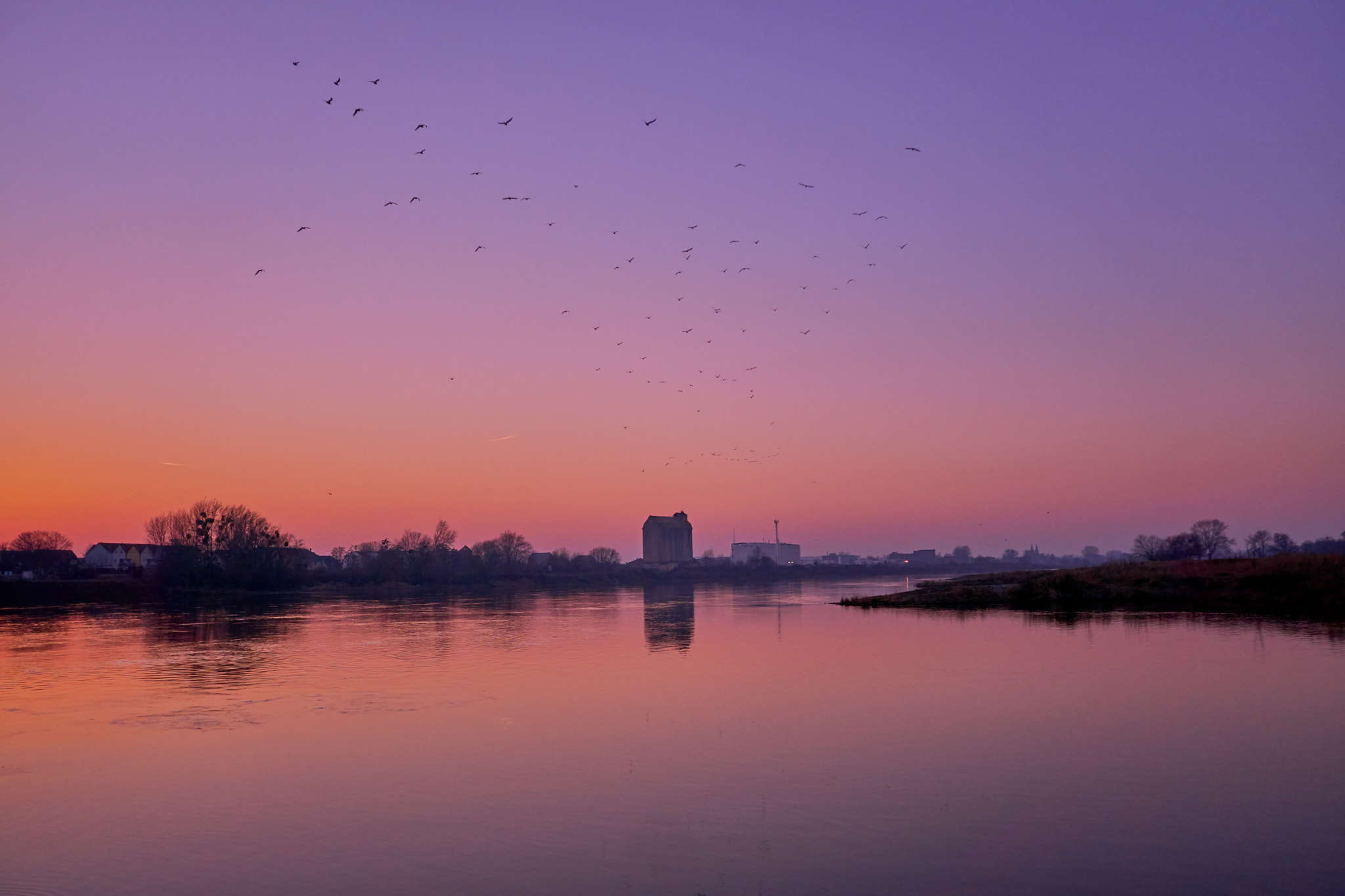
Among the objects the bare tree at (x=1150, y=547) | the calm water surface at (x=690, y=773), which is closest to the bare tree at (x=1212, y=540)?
the bare tree at (x=1150, y=547)

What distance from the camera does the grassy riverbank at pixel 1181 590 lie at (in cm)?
5028

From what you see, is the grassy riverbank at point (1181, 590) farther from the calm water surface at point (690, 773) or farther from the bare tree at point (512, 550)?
the bare tree at point (512, 550)

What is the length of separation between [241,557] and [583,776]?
9450cm

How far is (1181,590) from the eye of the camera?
190 ft

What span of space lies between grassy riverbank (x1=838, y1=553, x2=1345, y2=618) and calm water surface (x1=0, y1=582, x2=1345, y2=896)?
58.5 ft

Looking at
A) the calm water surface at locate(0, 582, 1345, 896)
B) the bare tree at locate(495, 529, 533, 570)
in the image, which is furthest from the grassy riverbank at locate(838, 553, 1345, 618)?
the bare tree at locate(495, 529, 533, 570)

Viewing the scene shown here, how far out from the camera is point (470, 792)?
15625 mm

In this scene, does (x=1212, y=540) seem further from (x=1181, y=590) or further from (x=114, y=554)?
(x=114, y=554)

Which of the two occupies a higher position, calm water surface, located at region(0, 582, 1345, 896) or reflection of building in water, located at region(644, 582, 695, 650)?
calm water surface, located at region(0, 582, 1345, 896)

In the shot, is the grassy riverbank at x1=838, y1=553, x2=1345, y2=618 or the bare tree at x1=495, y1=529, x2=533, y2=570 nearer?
the grassy riverbank at x1=838, y1=553, x2=1345, y2=618

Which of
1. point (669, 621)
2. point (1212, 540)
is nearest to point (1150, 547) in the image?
point (1212, 540)

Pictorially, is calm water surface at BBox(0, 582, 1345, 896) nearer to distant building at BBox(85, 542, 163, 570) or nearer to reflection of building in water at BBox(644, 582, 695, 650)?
reflection of building in water at BBox(644, 582, 695, 650)

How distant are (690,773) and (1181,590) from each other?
170 ft

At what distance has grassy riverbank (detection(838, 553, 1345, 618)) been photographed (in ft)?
165
